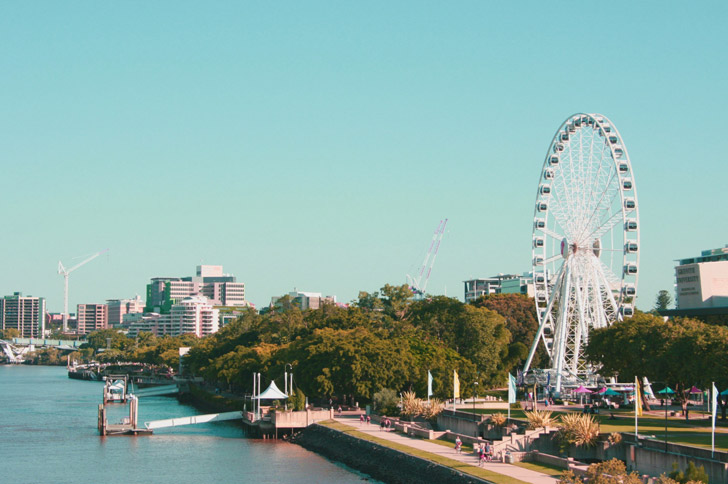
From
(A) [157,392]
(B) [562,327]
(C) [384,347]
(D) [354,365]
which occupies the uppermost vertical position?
(B) [562,327]

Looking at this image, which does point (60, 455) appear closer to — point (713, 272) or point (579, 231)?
point (579, 231)

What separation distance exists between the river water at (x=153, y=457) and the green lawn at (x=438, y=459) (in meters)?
3.79

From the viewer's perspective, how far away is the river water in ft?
251

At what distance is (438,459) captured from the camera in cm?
6812

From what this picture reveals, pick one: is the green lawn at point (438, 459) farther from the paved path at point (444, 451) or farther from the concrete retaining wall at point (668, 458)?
the concrete retaining wall at point (668, 458)

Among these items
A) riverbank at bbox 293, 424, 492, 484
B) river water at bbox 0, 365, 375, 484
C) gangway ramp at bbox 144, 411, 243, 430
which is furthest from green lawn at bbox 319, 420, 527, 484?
gangway ramp at bbox 144, 411, 243, 430

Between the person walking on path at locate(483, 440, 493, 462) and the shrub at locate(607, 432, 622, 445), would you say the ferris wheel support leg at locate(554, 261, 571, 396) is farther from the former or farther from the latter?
the shrub at locate(607, 432, 622, 445)

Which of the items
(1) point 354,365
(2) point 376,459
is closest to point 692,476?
(2) point 376,459

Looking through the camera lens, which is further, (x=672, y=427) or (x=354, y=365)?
(x=354, y=365)

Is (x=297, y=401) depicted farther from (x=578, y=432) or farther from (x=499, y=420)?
(x=578, y=432)

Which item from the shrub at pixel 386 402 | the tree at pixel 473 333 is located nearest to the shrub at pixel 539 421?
the shrub at pixel 386 402

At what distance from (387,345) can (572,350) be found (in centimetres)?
2274

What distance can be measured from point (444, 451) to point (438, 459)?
5.36 metres

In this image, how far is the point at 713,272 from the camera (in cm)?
16662
